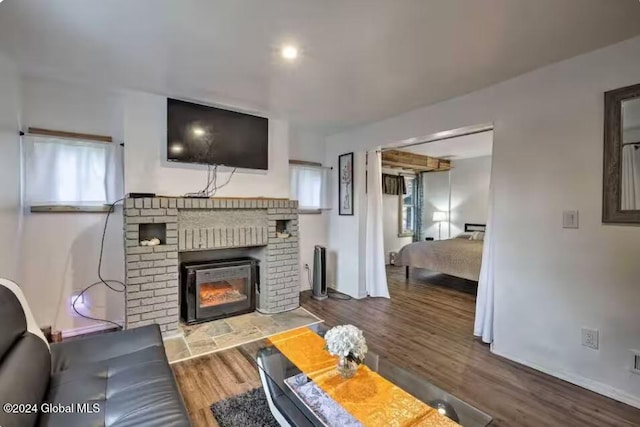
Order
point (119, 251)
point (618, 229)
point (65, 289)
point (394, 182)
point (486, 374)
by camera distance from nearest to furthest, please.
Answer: point (618, 229), point (486, 374), point (65, 289), point (119, 251), point (394, 182)

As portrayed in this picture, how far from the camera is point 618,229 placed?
1924mm

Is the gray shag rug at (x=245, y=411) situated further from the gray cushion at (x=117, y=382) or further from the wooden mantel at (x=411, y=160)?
the wooden mantel at (x=411, y=160)

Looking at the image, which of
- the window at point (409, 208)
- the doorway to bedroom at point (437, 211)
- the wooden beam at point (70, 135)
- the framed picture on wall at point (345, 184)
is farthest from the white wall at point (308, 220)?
the window at point (409, 208)

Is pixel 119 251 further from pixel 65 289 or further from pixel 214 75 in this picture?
pixel 214 75

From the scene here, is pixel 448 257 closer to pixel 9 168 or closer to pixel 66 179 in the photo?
pixel 66 179

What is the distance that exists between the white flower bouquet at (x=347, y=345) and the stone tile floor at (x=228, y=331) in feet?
4.81

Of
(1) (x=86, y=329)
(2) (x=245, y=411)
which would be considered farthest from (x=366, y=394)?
(1) (x=86, y=329)

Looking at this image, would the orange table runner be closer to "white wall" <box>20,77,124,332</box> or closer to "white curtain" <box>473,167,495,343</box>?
"white curtain" <box>473,167,495,343</box>

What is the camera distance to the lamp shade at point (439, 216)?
675cm

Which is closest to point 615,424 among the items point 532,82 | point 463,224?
point 532,82

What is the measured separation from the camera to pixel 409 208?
7.05 m

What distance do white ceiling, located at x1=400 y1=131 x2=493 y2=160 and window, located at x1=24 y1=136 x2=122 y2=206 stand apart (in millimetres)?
4063

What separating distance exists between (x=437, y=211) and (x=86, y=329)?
6504 millimetres

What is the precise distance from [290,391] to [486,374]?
1.60 meters
